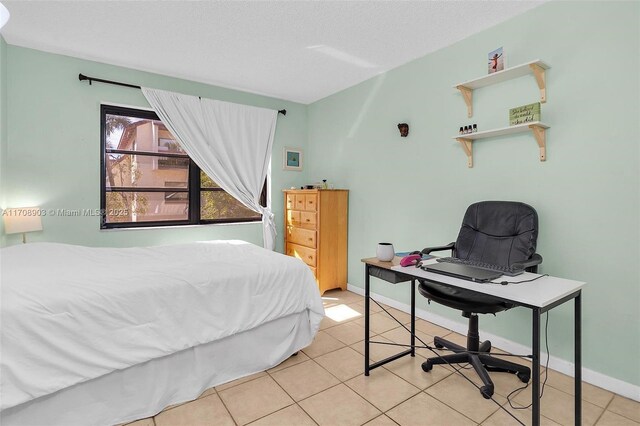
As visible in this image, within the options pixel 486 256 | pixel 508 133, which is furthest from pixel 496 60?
pixel 486 256

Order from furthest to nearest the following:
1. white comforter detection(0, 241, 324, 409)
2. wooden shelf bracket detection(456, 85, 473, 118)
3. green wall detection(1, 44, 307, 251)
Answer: green wall detection(1, 44, 307, 251), wooden shelf bracket detection(456, 85, 473, 118), white comforter detection(0, 241, 324, 409)

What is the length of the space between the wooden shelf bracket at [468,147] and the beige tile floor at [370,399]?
160cm

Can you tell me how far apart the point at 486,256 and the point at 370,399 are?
124cm

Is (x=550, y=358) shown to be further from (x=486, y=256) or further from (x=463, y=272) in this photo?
(x=463, y=272)

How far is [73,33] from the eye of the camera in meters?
2.77

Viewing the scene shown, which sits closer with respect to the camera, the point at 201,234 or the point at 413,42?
the point at 413,42

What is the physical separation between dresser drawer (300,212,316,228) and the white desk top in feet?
6.82

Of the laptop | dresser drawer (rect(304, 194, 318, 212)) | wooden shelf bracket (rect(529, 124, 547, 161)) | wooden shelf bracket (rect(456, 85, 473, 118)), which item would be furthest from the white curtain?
wooden shelf bracket (rect(529, 124, 547, 161))

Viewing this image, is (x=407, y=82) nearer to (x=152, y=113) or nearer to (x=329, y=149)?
(x=329, y=149)

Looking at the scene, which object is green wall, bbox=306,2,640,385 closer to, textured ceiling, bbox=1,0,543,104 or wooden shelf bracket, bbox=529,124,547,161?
wooden shelf bracket, bbox=529,124,547,161

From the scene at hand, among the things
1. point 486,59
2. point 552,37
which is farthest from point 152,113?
point 552,37

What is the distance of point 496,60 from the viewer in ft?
8.15

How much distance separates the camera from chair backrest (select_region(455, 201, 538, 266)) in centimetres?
217

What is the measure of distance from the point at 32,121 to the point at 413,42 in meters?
3.54
